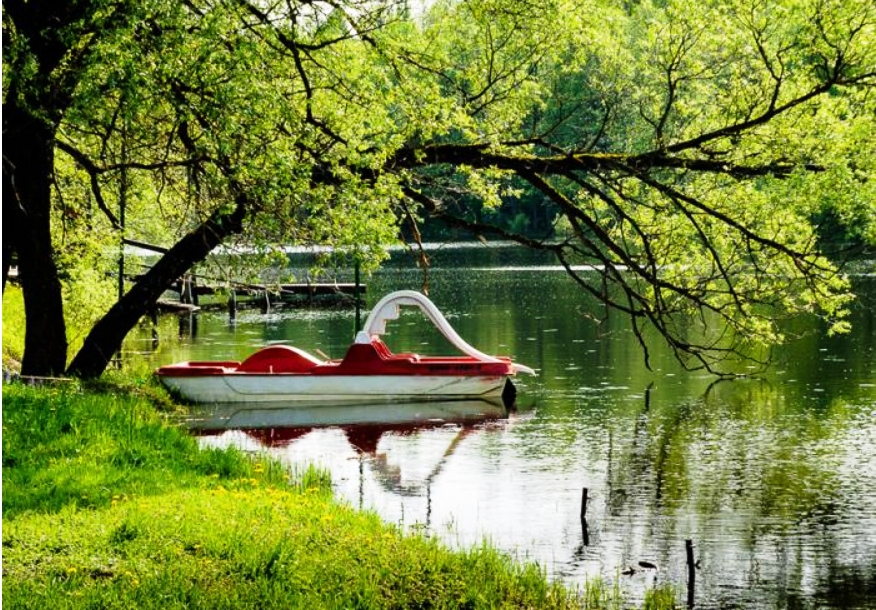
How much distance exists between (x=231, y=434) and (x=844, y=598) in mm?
15474

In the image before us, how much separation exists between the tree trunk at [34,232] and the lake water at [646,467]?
375 centimetres

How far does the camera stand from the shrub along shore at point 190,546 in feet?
31.9

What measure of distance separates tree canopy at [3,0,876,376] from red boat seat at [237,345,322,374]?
8.71 metres

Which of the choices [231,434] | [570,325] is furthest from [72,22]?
[570,325]

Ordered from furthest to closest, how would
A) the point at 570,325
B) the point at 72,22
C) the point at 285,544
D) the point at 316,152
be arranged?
1. the point at 570,325
2. the point at 316,152
3. the point at 72,22
4. the point at 285,544

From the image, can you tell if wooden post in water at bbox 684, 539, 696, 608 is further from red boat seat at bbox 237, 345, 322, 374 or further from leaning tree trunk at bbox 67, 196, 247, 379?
red boat seat at bbox 237, 345, 322, 374

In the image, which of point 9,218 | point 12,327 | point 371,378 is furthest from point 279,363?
point 9,218

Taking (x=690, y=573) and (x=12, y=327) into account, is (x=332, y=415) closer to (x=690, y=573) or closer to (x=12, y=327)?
(x=12, y=327)

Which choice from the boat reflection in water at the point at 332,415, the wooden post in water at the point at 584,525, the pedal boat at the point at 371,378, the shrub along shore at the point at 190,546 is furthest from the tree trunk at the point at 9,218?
the pedal boat at the point at 371,378

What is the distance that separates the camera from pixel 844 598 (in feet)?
42.6

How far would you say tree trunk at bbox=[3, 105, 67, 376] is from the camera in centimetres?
1831

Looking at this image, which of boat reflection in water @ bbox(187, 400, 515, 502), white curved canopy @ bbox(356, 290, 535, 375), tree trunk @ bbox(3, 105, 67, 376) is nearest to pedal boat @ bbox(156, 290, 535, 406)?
white curved canopy @ bbox(356, 290, 535, 375)

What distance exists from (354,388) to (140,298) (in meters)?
9.94

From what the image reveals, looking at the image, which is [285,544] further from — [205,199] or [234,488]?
[205,199]
